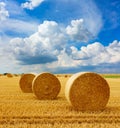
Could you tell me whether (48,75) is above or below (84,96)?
above

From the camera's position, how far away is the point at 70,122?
9.38 m

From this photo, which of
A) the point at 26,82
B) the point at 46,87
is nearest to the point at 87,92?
the point at 46,87

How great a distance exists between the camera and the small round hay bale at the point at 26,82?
21.3 metres

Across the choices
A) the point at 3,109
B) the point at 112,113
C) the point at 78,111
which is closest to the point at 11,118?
the point at 3,109

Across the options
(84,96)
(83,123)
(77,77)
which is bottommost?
(83,123)

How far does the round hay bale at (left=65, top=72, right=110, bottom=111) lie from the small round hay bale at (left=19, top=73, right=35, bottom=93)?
9598mm

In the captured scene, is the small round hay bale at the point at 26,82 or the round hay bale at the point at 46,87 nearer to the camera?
the round hay bale at the point at 46,87

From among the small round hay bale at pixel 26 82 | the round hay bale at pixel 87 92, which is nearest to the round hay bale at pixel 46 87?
the round hay bale at pixel 87 92

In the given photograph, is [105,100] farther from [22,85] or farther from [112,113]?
[22,85]

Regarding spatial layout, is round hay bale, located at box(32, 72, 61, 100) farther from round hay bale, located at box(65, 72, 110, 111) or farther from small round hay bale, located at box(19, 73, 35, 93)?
small round hay bale, located at box(19, 73, 35, 93)

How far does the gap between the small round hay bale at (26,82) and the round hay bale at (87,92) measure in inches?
378

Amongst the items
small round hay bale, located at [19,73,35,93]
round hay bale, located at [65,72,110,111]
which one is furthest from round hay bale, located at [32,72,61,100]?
small round hay bale, located at [19,73,35,93]

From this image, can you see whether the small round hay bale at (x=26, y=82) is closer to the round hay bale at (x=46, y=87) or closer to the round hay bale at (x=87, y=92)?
the round hay bale at (x=46, y=87)

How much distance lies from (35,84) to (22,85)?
17.9ft
